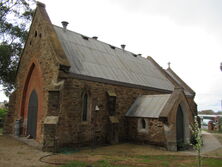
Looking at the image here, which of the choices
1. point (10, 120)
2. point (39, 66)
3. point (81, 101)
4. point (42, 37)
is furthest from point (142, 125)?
point (10, 120)

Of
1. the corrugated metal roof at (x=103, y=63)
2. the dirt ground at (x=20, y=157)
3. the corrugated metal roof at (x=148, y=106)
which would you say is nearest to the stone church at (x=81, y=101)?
the corrugated metal roof at (x=148, y=106)

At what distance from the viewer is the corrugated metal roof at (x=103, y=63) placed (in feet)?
53.0

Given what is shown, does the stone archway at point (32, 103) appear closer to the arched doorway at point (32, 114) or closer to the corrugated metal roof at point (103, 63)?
the arched doorway at point (32, 114)

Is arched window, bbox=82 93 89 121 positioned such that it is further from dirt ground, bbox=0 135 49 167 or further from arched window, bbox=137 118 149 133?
arched window, bbox=137 118 149 133

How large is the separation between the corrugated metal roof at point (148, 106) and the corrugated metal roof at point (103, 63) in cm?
212

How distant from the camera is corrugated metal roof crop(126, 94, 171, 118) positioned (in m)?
16.1

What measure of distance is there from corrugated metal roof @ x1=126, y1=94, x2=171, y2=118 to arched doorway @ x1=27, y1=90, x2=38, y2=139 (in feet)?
25.5

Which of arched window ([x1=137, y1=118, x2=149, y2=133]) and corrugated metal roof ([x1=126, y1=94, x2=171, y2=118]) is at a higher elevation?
corrugated metal roof ([x1=126, y1=94, x2=171, y2=118])

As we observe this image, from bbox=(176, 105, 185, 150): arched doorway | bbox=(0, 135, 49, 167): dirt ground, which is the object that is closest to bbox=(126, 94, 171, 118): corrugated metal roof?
bbox=(176, 105, 185, 150): arched doorway

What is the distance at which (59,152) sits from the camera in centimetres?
1226

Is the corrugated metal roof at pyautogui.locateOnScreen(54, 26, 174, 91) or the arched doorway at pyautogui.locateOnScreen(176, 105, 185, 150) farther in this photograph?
the arched doorway at pyautogui.locateOnScreen(176, 105, 185, 150)

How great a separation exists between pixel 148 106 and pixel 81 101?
598 centimetres

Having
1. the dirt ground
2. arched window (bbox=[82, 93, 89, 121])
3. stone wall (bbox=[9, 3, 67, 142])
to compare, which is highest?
stone wall (bbox=[9, 3, 67, 142])

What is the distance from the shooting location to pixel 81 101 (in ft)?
47.8
